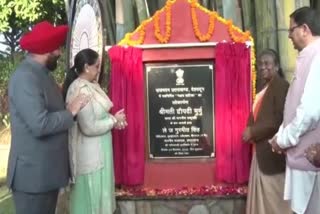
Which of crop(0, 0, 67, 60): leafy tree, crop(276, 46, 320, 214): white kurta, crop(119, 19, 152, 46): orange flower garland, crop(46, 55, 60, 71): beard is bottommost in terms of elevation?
crop(276, 46, 320, 214): white kurta

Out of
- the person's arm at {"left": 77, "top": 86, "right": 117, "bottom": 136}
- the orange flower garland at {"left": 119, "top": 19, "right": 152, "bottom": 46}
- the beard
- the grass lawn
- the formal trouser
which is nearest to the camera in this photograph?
the formal trouser

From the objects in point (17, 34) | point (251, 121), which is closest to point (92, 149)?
point (251, 121)

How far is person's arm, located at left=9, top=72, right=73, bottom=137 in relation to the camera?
12.7ft

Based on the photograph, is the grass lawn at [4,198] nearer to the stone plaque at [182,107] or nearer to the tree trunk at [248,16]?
the stone plaque at [182,107]

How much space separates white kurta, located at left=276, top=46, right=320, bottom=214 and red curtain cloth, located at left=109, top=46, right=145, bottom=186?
6.58 feet

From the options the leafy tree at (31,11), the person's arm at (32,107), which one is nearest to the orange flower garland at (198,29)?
the person's arm at (32,107)

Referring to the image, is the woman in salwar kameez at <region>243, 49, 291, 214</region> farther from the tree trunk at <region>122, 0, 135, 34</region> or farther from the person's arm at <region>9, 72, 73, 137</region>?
the person's arm at <region>9, 72, 73, 137</region>

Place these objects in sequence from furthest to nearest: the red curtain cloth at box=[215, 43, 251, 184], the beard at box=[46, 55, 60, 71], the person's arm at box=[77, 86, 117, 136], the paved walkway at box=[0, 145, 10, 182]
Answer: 1. the paved walkway at box=[0, 145, 10, 182]
2. the red curtain cloth at box=[215, 43, 251, 184]
3. the person's arm at box=[77, 86, 117, 136]
4. the beard at box=[46, 55, 60, 71]

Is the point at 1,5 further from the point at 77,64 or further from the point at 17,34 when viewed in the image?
the point at 77,64

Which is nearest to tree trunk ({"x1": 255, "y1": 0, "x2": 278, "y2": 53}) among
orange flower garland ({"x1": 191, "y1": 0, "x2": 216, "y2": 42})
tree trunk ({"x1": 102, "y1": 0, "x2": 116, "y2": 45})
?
orange flower garland ({"x1": 191, "y1": 0, "x2": 216, "y2": 42})

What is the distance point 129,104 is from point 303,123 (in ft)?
7.57

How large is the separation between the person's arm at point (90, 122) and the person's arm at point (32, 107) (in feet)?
3.14

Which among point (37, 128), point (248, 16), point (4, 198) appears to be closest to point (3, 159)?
point (4, 198)

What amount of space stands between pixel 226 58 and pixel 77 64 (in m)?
1.31
